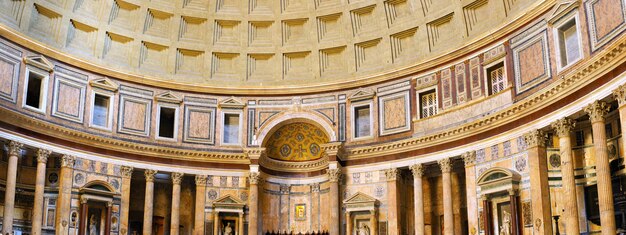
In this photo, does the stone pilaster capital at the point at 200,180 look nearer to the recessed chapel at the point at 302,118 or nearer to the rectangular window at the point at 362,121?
the recessed chapel at the point at 302,118

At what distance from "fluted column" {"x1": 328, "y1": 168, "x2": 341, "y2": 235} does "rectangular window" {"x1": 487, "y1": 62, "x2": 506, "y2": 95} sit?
9054 millimetres

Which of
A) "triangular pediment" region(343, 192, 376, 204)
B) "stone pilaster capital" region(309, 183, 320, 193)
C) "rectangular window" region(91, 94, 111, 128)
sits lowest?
"triangular pediment" region(343, 192, 376, 204)

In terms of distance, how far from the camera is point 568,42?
1124 inches

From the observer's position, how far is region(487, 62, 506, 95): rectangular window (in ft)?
105

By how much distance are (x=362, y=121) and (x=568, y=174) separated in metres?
13.2

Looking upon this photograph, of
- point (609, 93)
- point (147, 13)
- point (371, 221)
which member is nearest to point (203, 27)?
point (147, 13)

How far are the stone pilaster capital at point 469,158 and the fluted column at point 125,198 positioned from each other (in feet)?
55.8

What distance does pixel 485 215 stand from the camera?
101ft

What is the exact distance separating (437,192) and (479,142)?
A: 504 centimetres

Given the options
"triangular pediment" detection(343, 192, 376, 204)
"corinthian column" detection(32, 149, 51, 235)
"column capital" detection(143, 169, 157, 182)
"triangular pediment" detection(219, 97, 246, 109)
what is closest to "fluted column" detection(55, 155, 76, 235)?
"corinthian column" detection(32, 149, 51, 235)

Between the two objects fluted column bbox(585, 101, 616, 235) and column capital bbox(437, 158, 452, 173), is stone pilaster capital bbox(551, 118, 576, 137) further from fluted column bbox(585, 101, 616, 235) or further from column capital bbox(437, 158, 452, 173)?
column capital bbox(437, 158, 452, 173)

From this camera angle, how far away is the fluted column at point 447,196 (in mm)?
32781

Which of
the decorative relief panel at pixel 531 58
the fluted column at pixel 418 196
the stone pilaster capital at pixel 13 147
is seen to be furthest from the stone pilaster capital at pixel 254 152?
the decorative relief panel at pixel 531 58

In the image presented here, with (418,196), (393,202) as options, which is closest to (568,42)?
(418,196)
